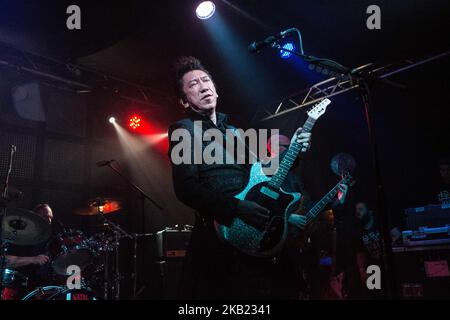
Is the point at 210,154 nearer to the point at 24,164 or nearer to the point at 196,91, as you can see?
the point at 196,91

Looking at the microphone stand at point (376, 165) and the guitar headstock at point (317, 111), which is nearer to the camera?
the guitar headstock at point (317, 111)

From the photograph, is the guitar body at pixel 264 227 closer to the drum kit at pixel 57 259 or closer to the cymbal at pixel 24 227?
the drum kit at pixel 57 259

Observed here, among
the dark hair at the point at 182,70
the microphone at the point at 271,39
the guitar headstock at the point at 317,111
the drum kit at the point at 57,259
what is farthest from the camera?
the drum kit at the point at 57,259

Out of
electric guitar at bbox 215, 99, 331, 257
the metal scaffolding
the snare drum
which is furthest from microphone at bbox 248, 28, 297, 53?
the snare drum

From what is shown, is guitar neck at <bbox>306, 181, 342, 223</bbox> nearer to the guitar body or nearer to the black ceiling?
the black ceiling

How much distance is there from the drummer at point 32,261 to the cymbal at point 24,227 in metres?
0.12

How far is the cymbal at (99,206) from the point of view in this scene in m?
7.21

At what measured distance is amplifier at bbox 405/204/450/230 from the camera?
189 inches

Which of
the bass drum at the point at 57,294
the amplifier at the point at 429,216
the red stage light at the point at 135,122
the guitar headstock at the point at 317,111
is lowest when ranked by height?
the bass drum at the point at 57,294

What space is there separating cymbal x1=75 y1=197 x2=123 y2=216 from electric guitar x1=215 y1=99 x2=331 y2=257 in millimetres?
5544

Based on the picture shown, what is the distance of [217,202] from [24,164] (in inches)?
287

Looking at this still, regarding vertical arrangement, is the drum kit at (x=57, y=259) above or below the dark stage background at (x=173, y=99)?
below

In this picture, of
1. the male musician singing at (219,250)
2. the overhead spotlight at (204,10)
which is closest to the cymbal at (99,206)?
the overhead spotlight at (204,10)

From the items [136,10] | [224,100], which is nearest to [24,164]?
[136,10]
